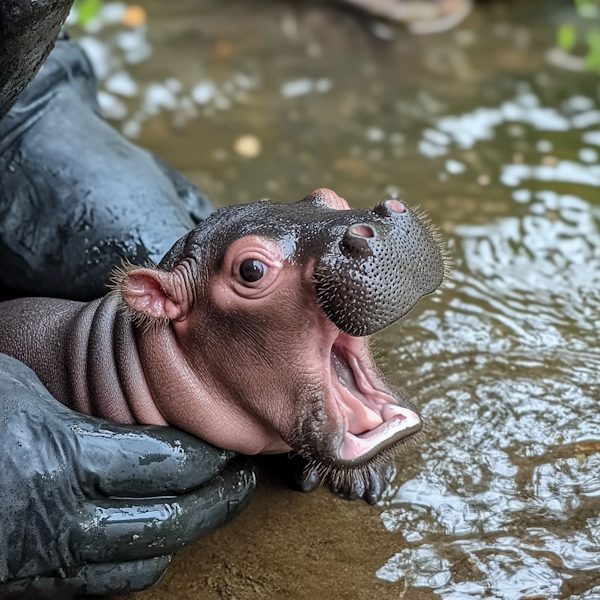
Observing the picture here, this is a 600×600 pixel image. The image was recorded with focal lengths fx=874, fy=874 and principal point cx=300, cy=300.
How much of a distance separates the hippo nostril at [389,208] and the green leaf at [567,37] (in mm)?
3988

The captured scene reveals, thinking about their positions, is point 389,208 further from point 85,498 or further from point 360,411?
point 85,498

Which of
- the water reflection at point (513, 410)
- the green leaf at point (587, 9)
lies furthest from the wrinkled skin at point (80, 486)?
the green leaf at point (587, 9)

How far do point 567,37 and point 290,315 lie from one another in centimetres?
422

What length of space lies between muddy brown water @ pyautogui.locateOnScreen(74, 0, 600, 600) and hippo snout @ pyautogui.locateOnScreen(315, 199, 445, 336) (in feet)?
2.48

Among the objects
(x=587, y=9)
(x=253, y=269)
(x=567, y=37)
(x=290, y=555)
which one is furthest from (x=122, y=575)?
(x=587, y=9)

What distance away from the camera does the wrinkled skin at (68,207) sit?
3123 millimetres

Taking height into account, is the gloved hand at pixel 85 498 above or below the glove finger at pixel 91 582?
above

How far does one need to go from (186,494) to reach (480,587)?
0.83 meters

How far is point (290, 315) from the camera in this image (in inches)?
89.2

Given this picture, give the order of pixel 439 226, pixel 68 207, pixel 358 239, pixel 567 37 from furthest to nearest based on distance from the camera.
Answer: pixel 567 37
pixel 439 226
pixel 68 207
pixel 358 239

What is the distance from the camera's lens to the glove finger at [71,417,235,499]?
2186mm

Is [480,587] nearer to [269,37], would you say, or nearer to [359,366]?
[359,366]

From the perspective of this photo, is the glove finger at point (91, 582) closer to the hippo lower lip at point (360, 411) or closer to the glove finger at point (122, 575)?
the glove finger at point (122, 575)

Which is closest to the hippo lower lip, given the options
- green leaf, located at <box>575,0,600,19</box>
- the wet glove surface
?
the wet glove surface
